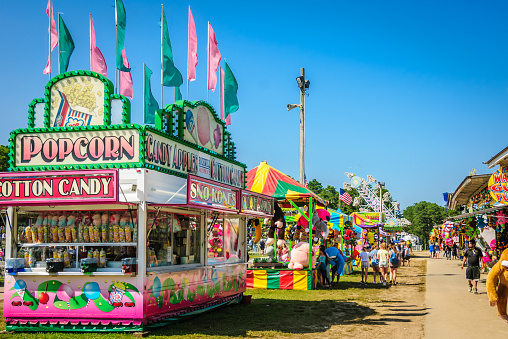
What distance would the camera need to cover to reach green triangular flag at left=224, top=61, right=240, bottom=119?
14546 millimetres

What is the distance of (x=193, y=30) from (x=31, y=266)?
713 cm

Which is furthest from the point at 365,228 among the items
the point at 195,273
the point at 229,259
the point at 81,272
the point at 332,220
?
the point at 81,272

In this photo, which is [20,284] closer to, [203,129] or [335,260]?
[203,129]

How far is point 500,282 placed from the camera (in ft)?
25.7

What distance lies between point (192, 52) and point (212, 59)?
3.26 ft

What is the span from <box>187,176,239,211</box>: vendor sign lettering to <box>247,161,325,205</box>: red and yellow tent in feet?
21.4

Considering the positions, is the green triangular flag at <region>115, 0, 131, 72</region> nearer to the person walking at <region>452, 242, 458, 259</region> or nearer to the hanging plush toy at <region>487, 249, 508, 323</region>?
the hanging plush toy at <region>487, 249, 508, 323</region>

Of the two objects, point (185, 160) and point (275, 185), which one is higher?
point (185, 160)

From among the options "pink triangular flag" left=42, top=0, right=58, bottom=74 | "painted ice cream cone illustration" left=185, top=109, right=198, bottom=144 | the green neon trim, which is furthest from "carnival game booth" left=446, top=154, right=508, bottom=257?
"pink triangular flag" left=42, top=0, right=58, bottom=74

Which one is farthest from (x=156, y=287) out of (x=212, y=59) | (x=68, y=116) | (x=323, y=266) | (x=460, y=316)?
(x=323, y=266)

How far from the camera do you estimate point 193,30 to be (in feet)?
43.0

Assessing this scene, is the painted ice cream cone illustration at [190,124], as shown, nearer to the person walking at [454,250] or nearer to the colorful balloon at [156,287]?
the colorful balloon at [156,287]

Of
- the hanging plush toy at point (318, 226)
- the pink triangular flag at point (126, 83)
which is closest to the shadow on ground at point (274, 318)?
the hanging plush toy at point (318, 226)

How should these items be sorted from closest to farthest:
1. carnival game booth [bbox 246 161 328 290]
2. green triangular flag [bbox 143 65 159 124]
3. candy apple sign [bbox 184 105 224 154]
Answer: candy apple sign [bbox 184 105 224 154], green triangular flag [bbox 143 65 159 124], carnival game booth [bbox 246 161 328 290]
